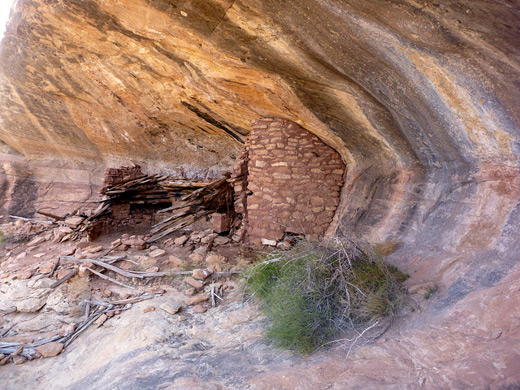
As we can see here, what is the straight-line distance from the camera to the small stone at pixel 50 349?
3.27 m

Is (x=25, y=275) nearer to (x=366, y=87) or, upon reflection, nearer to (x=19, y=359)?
(x=19, y=359)

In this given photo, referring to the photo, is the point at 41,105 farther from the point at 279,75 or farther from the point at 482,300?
the point at 482,300

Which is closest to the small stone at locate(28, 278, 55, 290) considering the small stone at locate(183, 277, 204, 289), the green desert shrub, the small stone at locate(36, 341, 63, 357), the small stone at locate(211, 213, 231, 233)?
the small stone at locate(36, 341, 63, 357)

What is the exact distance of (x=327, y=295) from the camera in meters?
2.62

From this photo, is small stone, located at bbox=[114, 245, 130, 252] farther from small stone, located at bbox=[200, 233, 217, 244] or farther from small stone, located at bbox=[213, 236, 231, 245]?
small stone, located at bbox=[213, 236, 231, 245]

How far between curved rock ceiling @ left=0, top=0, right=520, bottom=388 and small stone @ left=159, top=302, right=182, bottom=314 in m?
2.11

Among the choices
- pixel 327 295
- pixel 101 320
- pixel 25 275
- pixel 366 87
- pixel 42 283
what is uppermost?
pixel 366 87

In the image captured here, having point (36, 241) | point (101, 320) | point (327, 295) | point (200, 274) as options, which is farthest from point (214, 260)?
point (36, 241)

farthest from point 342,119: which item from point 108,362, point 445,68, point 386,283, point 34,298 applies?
point 34,298

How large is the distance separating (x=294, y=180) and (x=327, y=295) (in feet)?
7.67

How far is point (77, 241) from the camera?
238 inches

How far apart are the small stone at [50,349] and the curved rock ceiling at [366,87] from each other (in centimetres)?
318

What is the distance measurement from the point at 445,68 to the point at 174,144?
18.6ft

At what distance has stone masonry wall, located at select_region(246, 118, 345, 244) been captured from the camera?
15.6 feet
